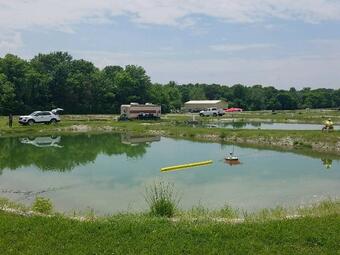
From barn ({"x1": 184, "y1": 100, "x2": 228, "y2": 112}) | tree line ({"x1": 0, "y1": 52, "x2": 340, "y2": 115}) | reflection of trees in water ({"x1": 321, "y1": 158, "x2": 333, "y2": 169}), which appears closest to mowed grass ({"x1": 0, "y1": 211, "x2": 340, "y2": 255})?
reflection of trees in water ({"x1": 321, "y1": 158, "x2": 333, "y2": 169})

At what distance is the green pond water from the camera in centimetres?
1850

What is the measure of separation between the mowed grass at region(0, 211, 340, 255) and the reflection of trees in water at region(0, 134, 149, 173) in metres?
17.4

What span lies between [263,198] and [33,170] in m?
15.4

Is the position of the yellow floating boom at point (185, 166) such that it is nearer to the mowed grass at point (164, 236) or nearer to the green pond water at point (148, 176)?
the green pond water at point (148, 176)

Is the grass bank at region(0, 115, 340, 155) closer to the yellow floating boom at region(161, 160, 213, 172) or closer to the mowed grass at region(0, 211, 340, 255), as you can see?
the yellow floating boom at region(161, 160, 213, 172)

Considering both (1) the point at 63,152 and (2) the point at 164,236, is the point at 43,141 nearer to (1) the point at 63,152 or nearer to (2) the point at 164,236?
(1) the point at 63,152

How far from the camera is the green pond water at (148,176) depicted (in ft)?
60.7

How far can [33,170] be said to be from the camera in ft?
89.9

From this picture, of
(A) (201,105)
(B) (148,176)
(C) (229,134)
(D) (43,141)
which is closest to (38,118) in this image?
(D) (43,141)

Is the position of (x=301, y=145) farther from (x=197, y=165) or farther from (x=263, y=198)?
(x=263, y=198)

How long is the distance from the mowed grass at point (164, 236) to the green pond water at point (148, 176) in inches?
206

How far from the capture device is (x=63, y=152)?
35406mm

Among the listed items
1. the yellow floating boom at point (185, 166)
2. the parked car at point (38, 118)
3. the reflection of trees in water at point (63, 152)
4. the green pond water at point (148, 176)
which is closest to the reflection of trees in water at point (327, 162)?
the green pond water at point (148, 176)

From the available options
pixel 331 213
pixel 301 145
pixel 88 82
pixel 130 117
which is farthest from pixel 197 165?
pixel 88 82
